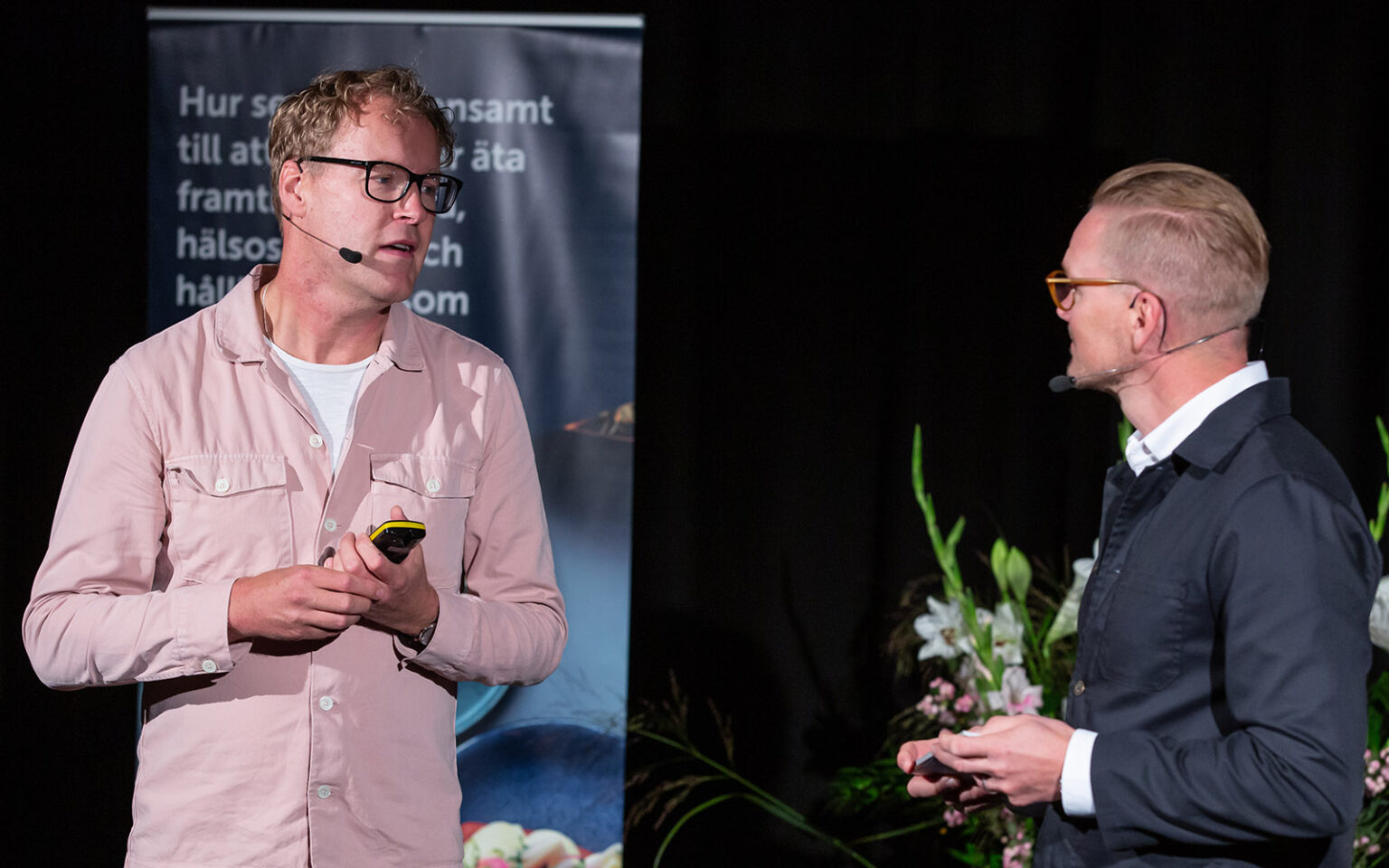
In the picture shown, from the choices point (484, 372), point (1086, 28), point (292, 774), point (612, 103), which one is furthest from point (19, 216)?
point (1086, 28)

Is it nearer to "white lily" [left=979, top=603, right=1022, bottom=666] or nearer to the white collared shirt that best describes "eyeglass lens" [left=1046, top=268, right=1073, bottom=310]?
the white collared shirt

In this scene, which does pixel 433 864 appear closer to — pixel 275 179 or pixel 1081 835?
pixel 1081 835

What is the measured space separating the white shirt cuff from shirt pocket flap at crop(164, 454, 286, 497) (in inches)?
42.8

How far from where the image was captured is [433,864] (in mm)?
1684

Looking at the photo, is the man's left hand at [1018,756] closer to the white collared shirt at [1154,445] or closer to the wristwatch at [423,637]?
the white collared shirt at [1154,445]

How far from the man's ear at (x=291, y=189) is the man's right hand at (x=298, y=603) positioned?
57 centimetres

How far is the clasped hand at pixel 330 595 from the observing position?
4.82 feet

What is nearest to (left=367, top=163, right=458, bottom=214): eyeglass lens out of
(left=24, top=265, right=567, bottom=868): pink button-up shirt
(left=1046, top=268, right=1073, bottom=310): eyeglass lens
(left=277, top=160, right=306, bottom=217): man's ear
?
(left=277, top=160, right=306, bottom=217): man's ear

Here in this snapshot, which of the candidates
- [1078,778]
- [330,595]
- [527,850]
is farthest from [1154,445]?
[527,850]

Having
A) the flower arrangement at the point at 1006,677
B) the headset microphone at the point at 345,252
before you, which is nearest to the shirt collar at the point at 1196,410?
the flower arrangement at the point at 1006,677

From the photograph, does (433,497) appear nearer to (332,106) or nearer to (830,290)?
(332,106)

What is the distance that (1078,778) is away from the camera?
1.40m

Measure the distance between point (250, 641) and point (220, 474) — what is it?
231 millimetres

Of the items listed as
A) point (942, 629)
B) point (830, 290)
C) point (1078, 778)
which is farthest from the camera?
point (830, 290)
